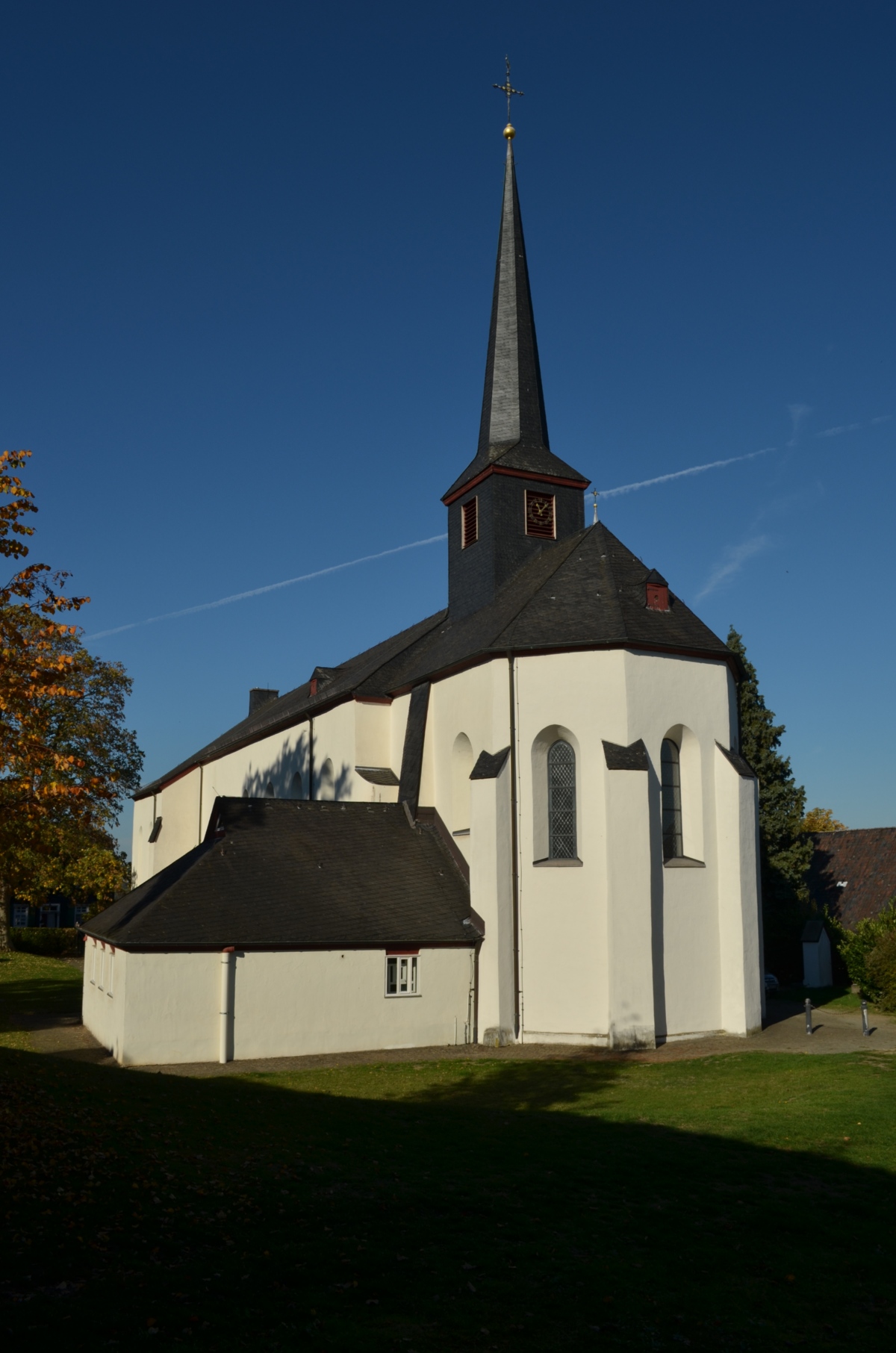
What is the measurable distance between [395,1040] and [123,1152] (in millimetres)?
12097

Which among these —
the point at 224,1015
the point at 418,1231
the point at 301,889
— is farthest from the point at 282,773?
the point at 418,1231

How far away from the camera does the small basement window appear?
72.5ft

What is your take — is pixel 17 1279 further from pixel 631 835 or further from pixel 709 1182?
pixel 631 835

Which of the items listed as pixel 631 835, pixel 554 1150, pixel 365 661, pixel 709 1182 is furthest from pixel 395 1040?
pixel 365 661

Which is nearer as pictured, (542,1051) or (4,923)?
(542,1051)

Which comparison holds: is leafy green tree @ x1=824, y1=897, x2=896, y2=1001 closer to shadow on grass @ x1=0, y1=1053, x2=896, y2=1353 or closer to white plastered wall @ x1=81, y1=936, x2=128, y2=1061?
shadow on grass @ x1=0, y1=1053, x2=896, y2=1353

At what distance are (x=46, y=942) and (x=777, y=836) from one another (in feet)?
105

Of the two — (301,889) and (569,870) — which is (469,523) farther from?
(301,889)

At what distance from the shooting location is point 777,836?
1382 inches

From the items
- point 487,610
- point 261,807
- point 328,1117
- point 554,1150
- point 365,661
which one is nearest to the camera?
point 554,1150

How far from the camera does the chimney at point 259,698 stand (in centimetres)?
5347

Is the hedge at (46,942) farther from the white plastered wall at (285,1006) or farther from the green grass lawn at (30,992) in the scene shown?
the white plastered wall at (285,1006)

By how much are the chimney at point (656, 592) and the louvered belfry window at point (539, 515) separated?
16.5 ft

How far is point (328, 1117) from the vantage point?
45.6ft
